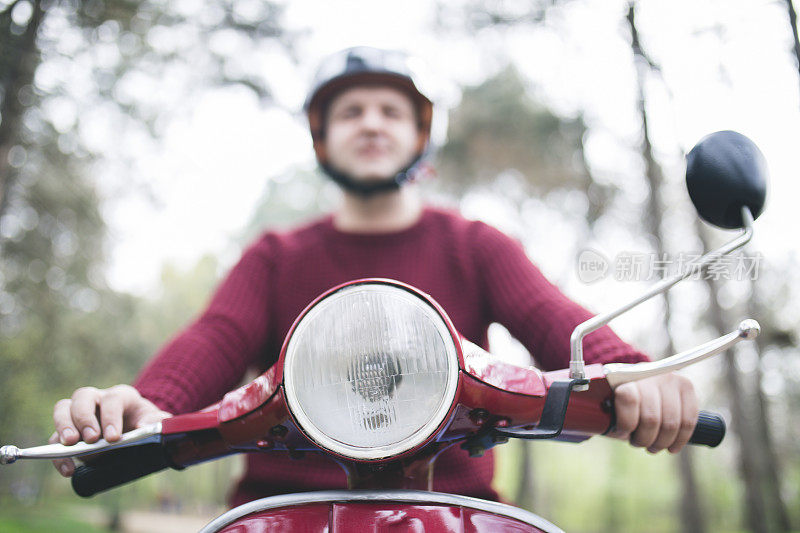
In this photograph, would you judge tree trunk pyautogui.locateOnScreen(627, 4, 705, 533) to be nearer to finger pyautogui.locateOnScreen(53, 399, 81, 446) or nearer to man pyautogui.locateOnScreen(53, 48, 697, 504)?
man pyautogui.locateOnScreen(53, 48, 697, 504)

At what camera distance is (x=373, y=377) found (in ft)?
2.52

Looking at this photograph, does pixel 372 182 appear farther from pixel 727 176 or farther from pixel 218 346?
pixel 727 176

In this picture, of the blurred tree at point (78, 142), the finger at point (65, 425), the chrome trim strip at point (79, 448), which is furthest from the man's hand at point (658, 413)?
the blurred tree at point (78, 142)

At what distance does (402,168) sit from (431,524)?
43.2 inches

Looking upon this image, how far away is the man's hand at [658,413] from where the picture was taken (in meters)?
0.99

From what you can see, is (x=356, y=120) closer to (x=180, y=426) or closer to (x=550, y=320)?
(x=550, y=320)

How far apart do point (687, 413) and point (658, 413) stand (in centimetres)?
6

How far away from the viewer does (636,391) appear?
39.1 inches

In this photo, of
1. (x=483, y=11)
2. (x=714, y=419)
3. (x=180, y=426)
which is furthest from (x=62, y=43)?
(x=714, y=419)

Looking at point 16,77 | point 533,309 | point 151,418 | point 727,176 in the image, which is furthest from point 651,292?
point 16,77

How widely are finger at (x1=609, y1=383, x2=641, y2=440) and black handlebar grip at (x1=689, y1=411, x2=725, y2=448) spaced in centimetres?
16

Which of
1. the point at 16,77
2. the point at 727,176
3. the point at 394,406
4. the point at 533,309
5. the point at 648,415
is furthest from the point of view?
the point at 16,77

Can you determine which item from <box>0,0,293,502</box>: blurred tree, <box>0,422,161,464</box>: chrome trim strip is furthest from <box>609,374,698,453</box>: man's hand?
<box>0,0,293,502</box>: blurred tree

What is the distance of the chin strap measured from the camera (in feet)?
5.54
